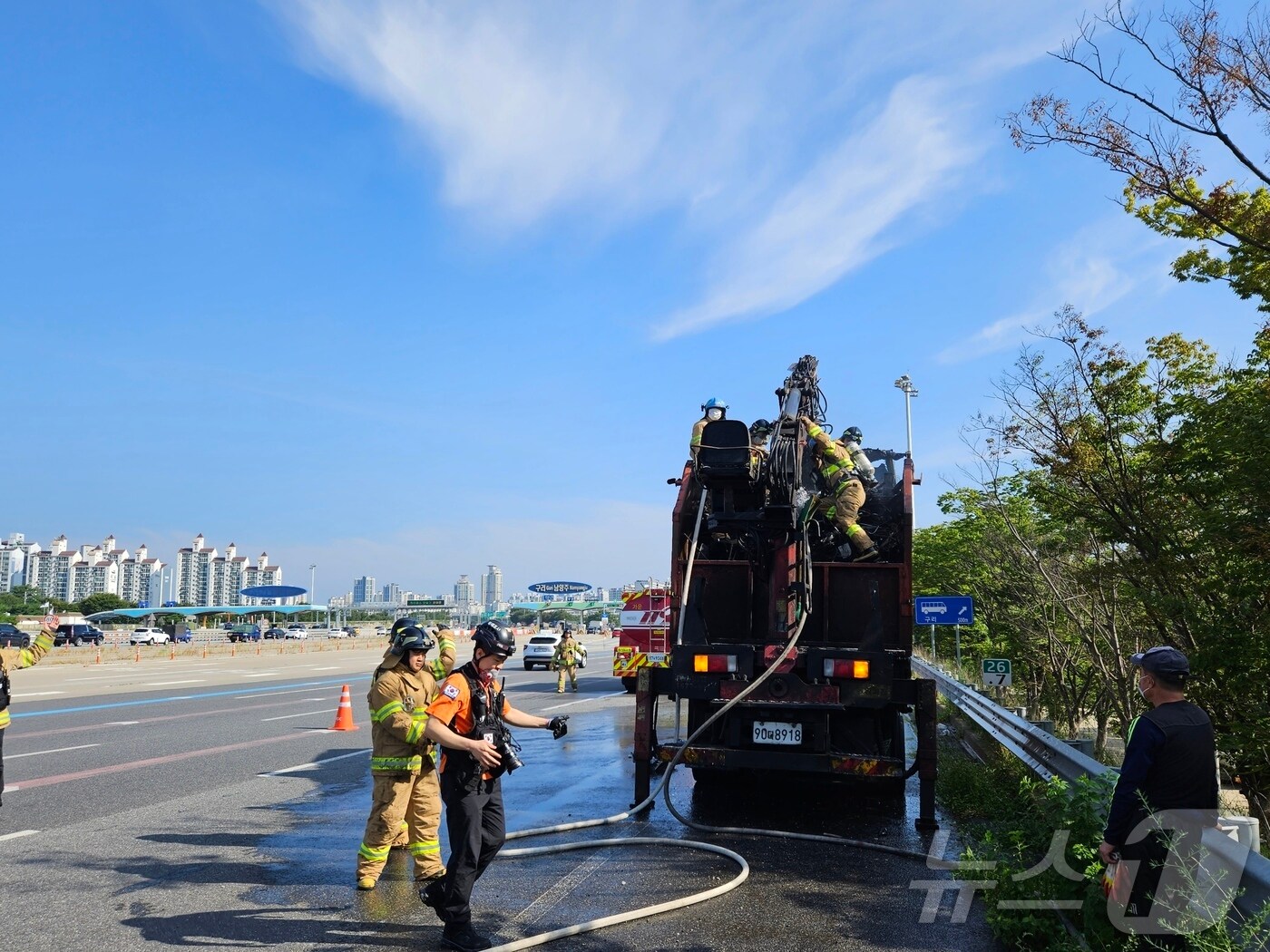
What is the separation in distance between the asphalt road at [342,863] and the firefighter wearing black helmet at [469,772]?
0.26 m

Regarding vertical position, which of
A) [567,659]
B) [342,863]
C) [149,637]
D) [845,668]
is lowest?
[149,637]

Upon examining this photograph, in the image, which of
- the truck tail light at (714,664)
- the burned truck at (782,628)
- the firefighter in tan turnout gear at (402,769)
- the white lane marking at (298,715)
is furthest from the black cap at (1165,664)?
the white lane marking at (298,715)

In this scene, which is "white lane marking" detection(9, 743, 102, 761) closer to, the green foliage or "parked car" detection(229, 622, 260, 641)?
the green foliage

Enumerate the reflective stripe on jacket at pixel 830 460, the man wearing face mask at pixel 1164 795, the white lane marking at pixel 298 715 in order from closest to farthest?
the man wearing face mask at pixel 1164 795
the reflective stripe on jacket at pixel 830 460
the white lane marking at pixel 298 715

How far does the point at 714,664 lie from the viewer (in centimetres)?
821

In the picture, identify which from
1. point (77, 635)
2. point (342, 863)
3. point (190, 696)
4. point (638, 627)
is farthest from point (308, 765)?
point (77, 635)

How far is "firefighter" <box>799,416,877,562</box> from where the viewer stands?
8.74m

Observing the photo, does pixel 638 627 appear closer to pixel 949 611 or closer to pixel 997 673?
pixel 949 611

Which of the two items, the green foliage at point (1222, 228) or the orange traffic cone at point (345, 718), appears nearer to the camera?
the green foliage at point (1222, 228)

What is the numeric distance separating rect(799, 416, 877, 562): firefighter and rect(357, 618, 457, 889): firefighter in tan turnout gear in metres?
3.79

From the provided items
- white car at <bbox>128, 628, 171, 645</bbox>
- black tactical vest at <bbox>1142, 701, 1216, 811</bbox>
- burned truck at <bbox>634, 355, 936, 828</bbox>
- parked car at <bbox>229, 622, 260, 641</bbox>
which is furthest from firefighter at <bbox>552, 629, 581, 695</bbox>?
parked car at <bbox>229, 622, 260, 641</bbox>

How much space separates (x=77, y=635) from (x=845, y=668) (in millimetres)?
66158

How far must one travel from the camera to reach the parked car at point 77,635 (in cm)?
6129

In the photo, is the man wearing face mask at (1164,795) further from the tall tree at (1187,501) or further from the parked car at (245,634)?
the parked car at (245,634)
